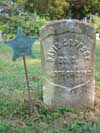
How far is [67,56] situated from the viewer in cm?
771

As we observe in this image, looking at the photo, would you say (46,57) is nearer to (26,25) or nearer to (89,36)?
(89,36)

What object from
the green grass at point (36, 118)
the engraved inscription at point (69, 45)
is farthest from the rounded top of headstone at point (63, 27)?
the green grass at point (36, 118)

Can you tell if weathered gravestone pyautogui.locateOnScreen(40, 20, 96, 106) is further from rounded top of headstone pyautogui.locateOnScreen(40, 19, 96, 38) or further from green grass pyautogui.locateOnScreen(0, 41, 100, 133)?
green grass pyautogui.locateOnScreen(0, 41, 100, 133)

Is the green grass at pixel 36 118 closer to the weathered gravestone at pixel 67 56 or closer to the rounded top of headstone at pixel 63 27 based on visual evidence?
the weathered gravestone at pixel 67 56

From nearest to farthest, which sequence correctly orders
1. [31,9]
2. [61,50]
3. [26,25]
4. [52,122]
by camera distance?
[52,122] → [61,50] → [26,25] → [31,9]

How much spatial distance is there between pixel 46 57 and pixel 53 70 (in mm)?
251

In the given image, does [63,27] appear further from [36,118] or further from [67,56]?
[36,118]

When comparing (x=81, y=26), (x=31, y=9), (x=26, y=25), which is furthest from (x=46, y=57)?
(x=31, y=9)

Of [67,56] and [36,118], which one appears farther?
[67,56]

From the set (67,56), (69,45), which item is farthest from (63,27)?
(67,56)

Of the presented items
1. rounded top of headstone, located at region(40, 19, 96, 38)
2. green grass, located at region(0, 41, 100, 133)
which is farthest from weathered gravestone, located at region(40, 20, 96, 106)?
green grass, located at region(0, 41, 100, 133)

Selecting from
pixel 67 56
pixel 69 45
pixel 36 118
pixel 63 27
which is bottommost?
pixel 36 118

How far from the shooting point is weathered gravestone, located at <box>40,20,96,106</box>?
7.67 meters

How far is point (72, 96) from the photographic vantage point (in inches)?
307
